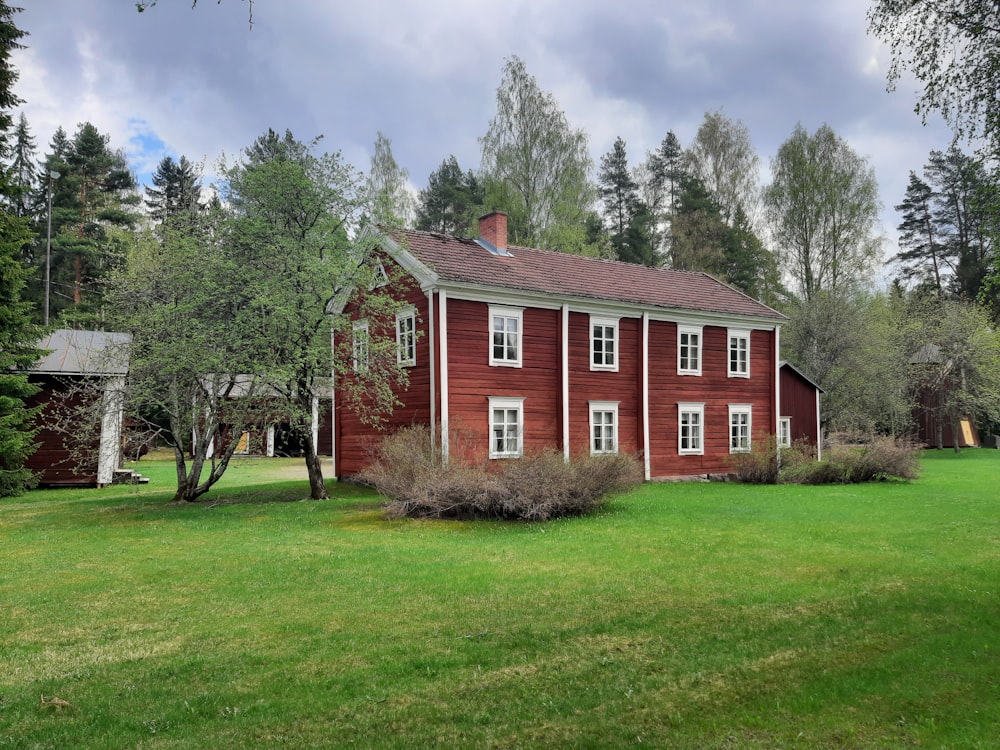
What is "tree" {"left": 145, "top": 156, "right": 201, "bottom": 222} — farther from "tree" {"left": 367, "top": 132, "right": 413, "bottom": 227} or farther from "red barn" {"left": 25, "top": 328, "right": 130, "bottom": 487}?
"red barn" {"left": 25, "top": 328, "right": 130, "bottom": 487}

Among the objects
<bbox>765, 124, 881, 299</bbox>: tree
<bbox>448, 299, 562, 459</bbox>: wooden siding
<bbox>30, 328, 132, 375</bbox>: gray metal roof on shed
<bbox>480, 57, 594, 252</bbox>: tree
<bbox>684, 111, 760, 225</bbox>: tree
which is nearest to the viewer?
<bbox>448, 299, 562, 459</bbox>: wooden siding

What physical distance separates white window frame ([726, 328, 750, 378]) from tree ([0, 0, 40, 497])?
22.9 meters

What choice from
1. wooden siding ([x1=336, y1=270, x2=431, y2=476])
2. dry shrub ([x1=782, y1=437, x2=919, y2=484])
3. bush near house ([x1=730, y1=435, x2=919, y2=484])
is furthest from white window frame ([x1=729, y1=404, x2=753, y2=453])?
wooden siding ([x1=336, y1=270, x2=431, y2=476])

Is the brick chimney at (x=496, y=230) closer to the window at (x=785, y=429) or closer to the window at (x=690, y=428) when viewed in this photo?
the window at (x=690, y=428)

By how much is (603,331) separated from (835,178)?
2494cm

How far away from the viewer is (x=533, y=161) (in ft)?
127

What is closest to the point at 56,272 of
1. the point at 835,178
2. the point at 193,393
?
the point at 193,393

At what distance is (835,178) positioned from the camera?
4203 centimetres

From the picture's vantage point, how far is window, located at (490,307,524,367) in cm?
2211

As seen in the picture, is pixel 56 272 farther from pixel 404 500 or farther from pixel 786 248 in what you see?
pixel 786 248

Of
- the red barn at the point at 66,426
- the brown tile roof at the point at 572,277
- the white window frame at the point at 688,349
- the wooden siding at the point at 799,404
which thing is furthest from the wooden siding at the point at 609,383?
the red barn at the point at 66,426

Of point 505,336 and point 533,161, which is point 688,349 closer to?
point 505,336

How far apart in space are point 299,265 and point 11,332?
911 centimetres

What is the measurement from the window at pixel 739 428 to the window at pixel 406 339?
41.6 feet
